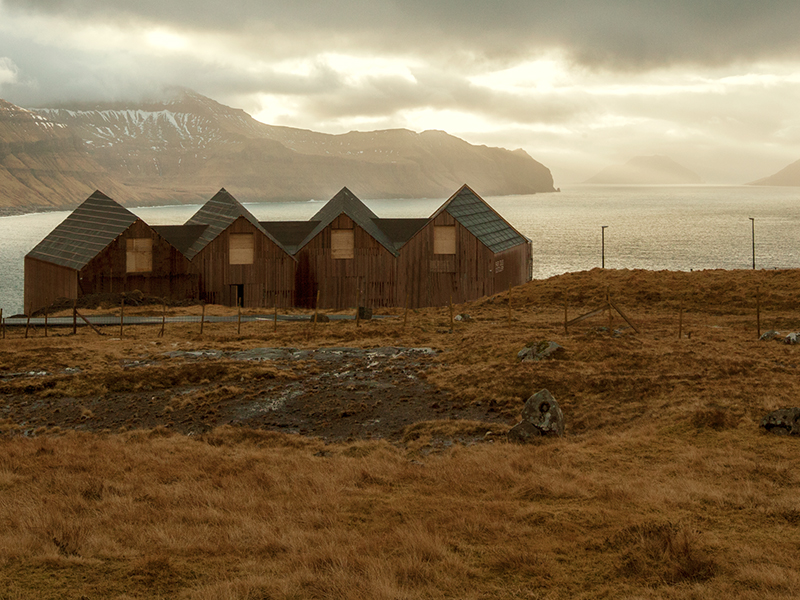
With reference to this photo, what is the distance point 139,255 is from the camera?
193 ft

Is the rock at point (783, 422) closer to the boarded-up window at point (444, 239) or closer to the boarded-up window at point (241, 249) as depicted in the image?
the boarded-up window at point (444, 239)

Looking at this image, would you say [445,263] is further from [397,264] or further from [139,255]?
[139,255]

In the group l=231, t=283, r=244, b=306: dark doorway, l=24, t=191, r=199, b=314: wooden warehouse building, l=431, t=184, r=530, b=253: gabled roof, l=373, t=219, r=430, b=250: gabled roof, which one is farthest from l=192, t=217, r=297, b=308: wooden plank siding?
l=431, t=184, r=530, b=253: gabled roof

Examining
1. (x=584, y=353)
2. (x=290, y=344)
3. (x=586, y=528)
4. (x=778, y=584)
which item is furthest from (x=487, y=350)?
(x=778, y=584)

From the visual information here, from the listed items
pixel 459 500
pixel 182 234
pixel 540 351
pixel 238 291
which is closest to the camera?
pixel 459 500

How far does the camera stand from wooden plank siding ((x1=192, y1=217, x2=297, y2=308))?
5919 cm

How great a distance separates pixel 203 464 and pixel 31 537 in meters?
5.46

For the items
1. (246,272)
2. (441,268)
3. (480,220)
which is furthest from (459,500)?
(480,220)

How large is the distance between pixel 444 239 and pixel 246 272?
16.1m

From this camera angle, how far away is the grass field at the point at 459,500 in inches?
416

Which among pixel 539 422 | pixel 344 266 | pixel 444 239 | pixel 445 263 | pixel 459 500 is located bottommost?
pixel 459 500

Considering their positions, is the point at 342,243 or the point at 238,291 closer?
the point at 342,243

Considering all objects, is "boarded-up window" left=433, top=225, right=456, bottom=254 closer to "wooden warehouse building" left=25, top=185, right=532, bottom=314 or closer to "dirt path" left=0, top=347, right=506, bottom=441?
"wooden warehouse building" left=25, top=185, right=532, bottom=314

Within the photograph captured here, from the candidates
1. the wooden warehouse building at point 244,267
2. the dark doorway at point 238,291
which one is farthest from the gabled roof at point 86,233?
the dark doorway at point 238,291
